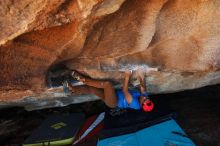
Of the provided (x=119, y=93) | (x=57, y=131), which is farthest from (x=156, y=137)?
(x=57, y=131)

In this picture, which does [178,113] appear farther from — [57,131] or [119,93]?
[57,131]

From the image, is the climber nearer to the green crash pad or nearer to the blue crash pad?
the blue crash pad

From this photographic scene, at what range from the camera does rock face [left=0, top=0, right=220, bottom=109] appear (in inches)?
94.8

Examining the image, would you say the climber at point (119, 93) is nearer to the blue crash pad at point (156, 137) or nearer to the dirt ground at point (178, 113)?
the blue crash pad at point (156, 137)

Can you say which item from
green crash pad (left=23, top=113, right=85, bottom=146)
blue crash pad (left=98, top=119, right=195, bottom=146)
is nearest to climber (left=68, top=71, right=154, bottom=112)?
blue crash pad (left=98, top=119, right=195, bottom=146)

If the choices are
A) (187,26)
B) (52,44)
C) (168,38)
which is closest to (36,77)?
(52,44)

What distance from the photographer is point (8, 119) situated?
507 cm

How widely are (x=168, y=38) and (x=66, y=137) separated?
221 cm

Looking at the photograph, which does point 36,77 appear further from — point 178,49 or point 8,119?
point 8,119

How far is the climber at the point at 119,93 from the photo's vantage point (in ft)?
12.4

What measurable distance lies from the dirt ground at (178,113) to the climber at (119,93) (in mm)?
828

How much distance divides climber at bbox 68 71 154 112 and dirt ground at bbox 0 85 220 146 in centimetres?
83

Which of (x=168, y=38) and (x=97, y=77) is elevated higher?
(x=168, y=38)

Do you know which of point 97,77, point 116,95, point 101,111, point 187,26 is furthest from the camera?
point 101,111
